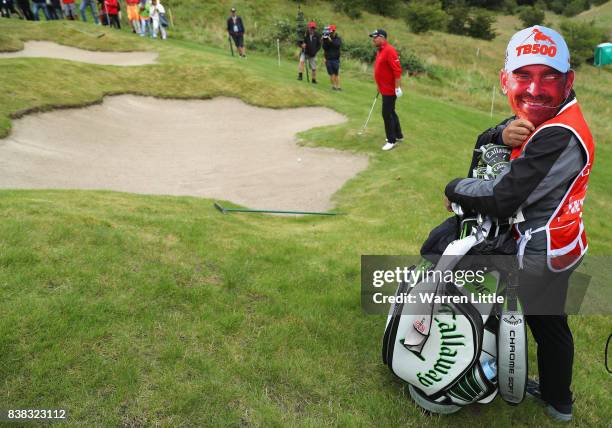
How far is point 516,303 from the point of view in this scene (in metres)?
3.08

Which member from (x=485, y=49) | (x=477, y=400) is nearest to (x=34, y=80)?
(x=477, y=400)

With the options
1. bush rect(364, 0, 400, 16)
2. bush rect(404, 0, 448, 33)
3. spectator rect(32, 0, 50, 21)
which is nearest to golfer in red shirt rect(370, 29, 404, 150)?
spectator rect(32, 0, 50, 21)

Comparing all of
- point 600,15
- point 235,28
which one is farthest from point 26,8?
point 600,15

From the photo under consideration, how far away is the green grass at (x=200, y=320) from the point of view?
349 cm

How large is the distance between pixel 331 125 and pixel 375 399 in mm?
12380

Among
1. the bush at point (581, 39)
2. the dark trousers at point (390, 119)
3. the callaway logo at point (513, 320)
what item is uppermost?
the callaway logo at point (513, 320)

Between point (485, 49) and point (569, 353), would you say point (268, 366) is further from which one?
point (485, 49)

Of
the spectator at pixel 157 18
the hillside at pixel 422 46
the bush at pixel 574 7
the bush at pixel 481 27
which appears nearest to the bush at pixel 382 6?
the hillside at pixel 422 46

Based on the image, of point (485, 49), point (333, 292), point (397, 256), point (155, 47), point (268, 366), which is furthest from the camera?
point (485, 49)

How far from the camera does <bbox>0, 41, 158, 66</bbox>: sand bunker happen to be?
21.3 m

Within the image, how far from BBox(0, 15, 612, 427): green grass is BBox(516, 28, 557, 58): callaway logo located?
2545 mm

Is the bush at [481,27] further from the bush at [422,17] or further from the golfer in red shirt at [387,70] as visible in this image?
the golfer in red shirt at [387,70]

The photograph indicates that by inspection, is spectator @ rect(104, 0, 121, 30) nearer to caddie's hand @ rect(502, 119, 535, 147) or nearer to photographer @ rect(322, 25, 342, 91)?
photographer @ rect(322, 25, 342, 91)

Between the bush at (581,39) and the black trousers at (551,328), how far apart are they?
5803 centimetres
